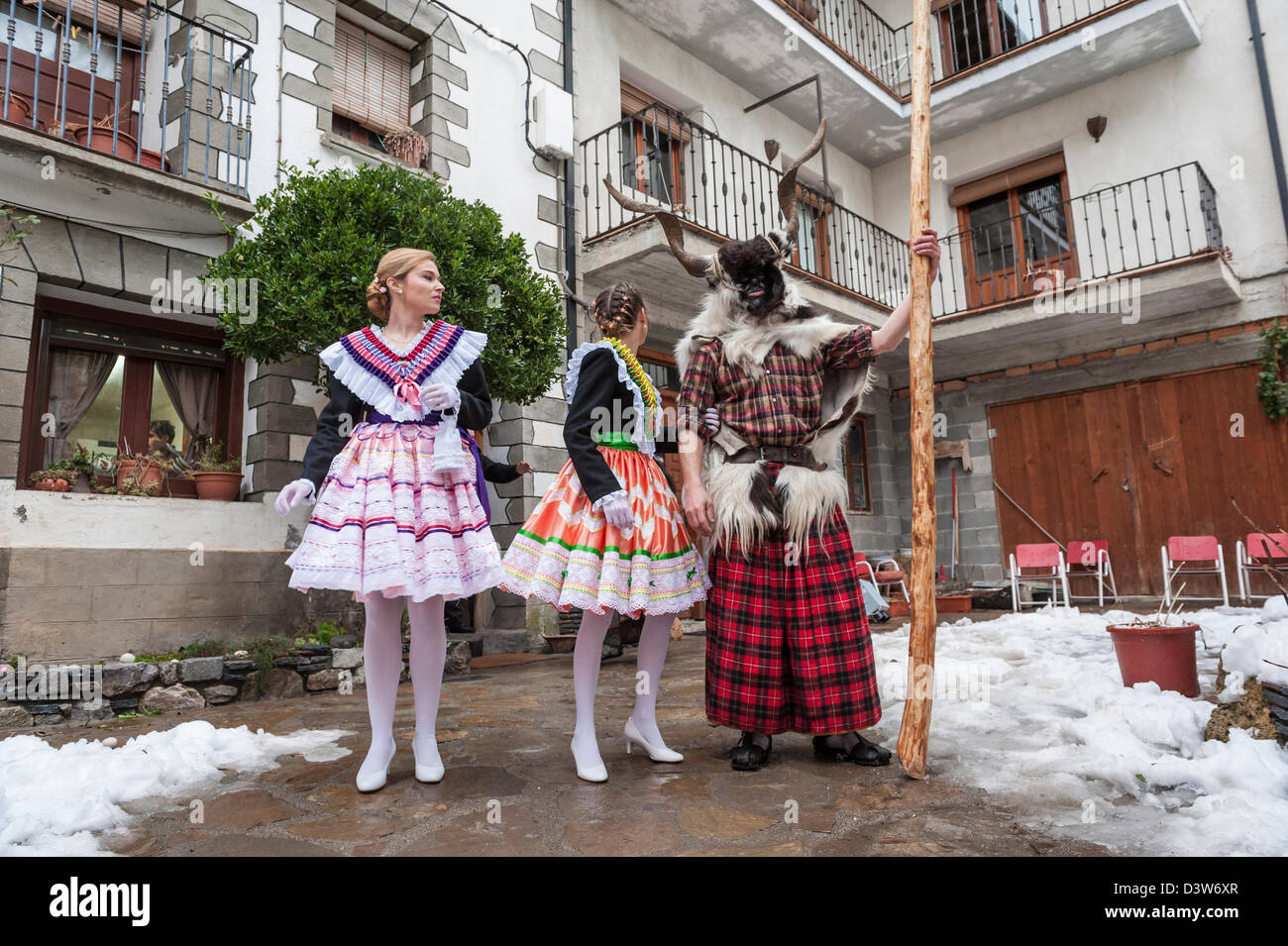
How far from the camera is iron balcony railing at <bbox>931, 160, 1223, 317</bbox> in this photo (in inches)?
351

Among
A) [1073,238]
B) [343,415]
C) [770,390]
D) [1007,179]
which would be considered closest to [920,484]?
[770,390]

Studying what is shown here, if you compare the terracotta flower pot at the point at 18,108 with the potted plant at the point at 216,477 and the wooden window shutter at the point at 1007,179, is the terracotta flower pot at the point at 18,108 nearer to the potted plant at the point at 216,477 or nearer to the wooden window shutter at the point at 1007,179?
the potted plant at the point at 216,477

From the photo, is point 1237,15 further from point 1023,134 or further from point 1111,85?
point 1023,134

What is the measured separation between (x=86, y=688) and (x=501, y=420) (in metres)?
3.97

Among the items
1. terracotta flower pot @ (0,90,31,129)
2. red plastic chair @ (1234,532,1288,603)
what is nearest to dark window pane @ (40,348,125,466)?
terracotta flower pot @ (0,90,31,129)

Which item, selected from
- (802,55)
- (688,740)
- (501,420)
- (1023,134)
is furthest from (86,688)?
(1023,134)

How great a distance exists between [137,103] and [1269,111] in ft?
36.3

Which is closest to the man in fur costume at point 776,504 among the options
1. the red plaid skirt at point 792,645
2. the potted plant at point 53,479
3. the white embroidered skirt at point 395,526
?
the red plaid skirt at point 792,645

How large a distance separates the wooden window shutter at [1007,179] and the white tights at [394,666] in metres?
11.1

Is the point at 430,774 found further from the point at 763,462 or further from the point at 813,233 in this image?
the point at 813,233

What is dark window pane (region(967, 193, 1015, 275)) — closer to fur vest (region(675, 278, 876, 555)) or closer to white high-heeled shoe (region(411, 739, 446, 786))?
fur vest (region(675, 278, 876, 555))

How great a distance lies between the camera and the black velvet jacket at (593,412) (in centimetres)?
228

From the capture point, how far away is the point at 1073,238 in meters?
9.89

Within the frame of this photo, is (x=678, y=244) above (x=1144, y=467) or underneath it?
above
